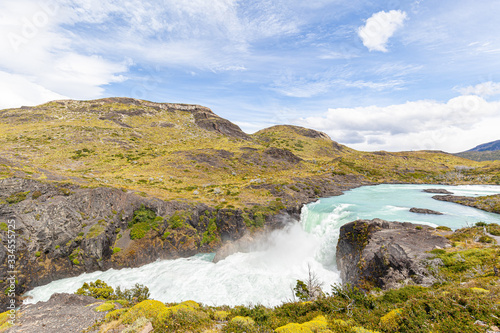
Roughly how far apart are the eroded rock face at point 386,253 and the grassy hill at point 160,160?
918 inches

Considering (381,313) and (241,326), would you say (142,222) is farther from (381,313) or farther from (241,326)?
(381,313)

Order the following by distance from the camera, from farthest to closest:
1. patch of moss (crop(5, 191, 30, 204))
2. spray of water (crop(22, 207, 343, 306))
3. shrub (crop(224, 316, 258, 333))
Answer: patch of moss (crop(5, 191, 30, 204))
spray of water (crop(22, 207, 343, 306))
shrub (crop(224, 316, 258, 333))

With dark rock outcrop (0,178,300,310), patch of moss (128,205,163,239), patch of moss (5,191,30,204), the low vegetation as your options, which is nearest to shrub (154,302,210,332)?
the low vegetation

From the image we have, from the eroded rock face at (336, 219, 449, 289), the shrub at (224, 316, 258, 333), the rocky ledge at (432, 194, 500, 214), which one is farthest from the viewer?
the rocky ledge at (432, 194, 500, 214)

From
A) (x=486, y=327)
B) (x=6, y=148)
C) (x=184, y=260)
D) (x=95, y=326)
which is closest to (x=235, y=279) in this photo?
(x=184, y=260)

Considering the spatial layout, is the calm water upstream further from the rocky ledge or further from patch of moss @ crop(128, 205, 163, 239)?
patch of moss @ crop(128, 205, 163, 239)

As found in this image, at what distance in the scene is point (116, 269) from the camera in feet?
99.3

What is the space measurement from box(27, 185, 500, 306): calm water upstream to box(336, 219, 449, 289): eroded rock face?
469cm

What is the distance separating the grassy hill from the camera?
51062 millimetres

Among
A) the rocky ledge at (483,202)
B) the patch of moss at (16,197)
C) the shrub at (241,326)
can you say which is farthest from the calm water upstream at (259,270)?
the patch of moss at (16,197)

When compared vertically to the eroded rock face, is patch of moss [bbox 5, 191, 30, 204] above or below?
above

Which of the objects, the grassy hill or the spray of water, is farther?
the grassy hill

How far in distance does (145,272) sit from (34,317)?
1535cm

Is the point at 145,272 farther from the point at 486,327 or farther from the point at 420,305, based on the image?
the point at 486,327
